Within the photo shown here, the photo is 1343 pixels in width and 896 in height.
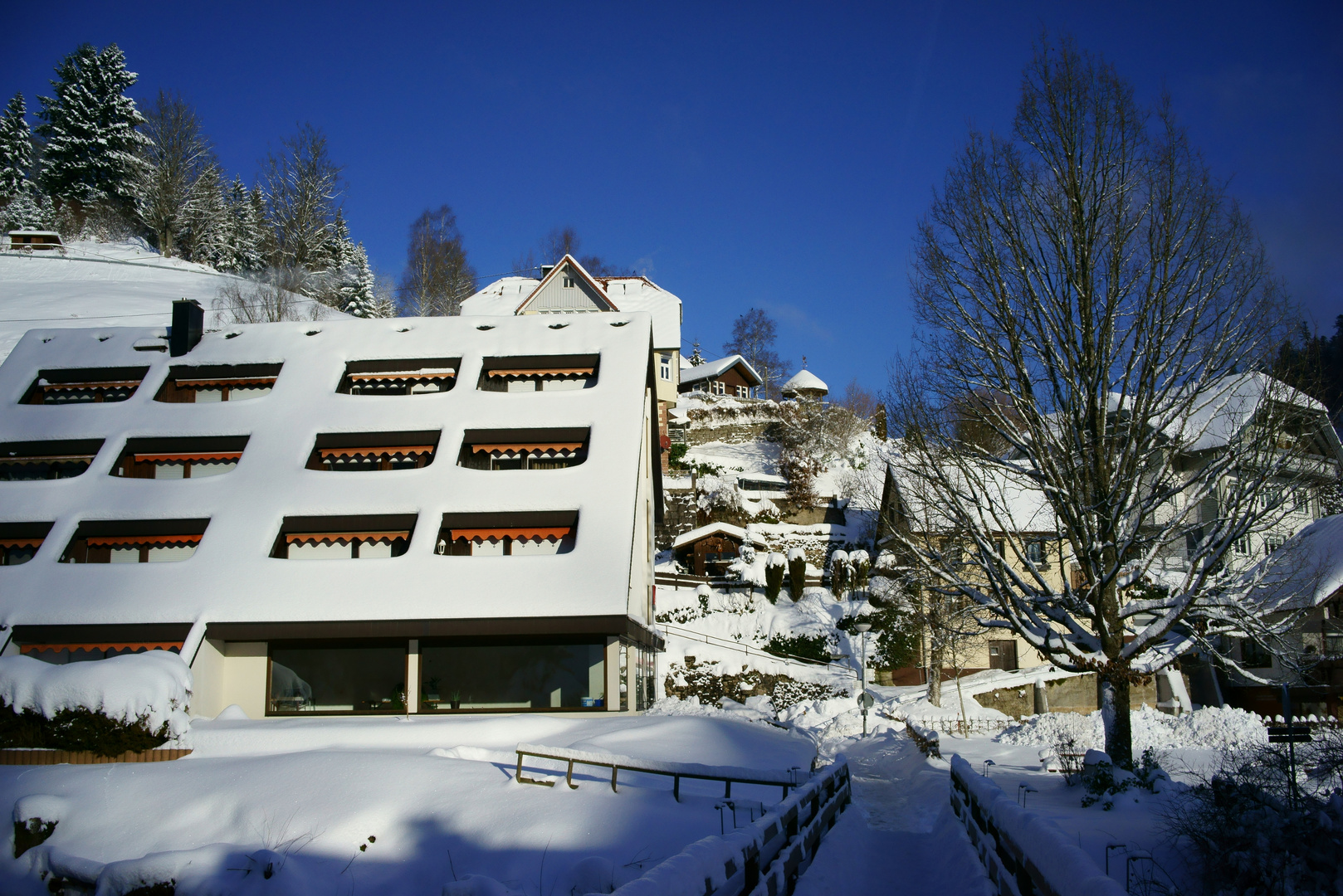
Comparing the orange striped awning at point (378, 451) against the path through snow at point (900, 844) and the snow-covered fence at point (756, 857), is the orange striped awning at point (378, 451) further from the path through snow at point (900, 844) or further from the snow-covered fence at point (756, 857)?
the snow-covered fence at point (756, 857)

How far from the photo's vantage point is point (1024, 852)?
6.26 meters

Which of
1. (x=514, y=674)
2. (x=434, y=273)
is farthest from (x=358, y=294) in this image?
(x=514, y=674)

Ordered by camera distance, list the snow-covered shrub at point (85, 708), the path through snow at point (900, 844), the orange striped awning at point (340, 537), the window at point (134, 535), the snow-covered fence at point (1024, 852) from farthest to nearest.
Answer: the window at point (134, 535)
the orange striped awning at point (340, 537)
the snow-covered shrub at point (85, 708)
the path through snow at point (900, 844)
the snow-covered fence at point (1024, 852)

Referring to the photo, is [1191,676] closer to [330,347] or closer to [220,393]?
[330,347]

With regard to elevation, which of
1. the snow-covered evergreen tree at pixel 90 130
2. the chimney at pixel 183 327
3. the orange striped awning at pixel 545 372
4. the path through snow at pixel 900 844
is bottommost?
the path through snow at pixel 900 844

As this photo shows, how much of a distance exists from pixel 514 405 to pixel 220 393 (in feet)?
29.9

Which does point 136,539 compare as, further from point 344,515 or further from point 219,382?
point 219,382

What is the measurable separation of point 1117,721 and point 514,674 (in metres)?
11.6

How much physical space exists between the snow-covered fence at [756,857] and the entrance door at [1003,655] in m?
28.0

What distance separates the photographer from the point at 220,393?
25047 millimetres

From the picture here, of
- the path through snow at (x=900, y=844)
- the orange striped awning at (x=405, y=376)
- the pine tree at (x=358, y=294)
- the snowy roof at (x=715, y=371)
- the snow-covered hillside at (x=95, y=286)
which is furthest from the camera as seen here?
the snowy roof at (x=715, y=371)

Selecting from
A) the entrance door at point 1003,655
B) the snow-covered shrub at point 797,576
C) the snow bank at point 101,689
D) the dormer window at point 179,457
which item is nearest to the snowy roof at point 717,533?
the snow-covered shrub at point 797,576

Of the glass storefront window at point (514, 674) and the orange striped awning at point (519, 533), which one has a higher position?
the orange striped awning at point (519, 533)

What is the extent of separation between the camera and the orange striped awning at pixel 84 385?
24672mm
